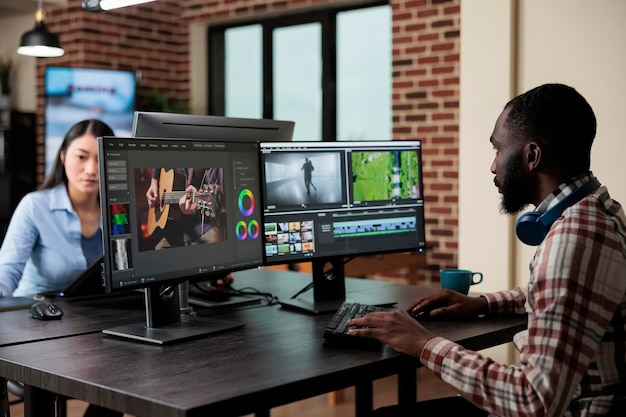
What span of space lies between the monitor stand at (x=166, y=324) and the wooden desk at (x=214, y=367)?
3 centimetres

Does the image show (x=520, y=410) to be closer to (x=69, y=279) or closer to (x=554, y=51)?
(x=69, y=279)

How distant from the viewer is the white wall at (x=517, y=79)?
328 cm

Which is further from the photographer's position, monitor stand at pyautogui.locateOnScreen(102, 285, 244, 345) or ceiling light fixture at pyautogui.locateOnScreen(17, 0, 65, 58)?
ceiling light fixture at pyautogui.locateOnScreen(17, 0, 65, 58)

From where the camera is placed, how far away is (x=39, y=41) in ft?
15.8

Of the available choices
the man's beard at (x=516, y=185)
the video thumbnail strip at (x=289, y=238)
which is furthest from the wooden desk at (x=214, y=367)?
the man's beard at (x=516, y=185)

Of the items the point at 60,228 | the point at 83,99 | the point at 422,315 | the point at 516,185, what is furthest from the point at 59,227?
the point at 83,99

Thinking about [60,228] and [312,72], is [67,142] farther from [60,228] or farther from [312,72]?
[312,72]

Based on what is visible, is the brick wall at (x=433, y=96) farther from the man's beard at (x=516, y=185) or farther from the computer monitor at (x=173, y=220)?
the man's beard at (x=516, y=185)

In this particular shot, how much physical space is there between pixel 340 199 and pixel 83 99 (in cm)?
383

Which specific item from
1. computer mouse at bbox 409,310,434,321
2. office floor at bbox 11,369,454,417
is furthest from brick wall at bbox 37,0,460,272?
computer mouse at bbox 409,310,434,321

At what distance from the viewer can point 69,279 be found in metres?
2.92

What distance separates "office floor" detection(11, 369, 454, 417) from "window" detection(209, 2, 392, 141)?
6.13 ft

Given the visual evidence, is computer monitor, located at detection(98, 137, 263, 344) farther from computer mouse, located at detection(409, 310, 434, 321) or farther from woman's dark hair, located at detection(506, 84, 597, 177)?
woman's dark hair, located at detection(506, 84, 597, 177)

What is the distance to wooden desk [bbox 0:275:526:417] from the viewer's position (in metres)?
1.42
